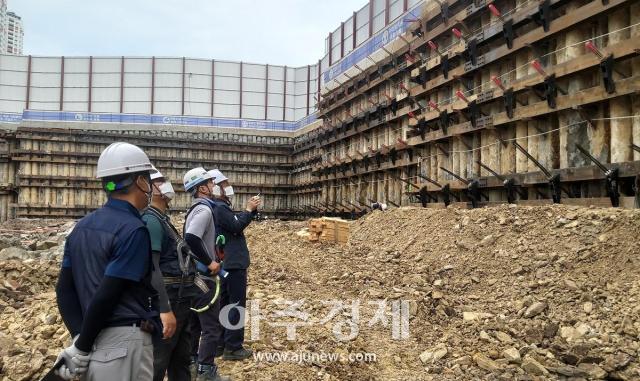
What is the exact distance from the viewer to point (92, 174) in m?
28.5

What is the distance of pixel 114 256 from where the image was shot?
2.52m

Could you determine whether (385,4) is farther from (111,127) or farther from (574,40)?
(111,127)

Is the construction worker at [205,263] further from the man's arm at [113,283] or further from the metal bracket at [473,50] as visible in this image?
the metal bracket at [473,50]

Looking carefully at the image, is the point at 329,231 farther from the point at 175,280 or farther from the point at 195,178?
the point at 175,280

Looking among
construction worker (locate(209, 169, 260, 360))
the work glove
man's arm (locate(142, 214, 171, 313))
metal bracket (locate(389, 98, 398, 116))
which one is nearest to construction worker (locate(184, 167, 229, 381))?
construction worker (locate(209, 169, 260, 360))

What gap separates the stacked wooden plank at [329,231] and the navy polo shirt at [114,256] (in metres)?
10.8

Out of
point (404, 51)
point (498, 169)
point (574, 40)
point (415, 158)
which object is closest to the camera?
point (574, 40)

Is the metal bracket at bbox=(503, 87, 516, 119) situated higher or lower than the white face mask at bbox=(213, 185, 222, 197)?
higher

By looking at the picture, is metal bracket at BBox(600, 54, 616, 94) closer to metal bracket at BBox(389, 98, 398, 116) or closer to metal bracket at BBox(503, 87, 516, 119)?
metal bracket at BBox(503, 87, 516, 119)

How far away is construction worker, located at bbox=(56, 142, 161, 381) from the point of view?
249cm

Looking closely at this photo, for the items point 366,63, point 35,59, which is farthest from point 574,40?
point 35,59

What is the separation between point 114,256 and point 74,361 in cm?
55

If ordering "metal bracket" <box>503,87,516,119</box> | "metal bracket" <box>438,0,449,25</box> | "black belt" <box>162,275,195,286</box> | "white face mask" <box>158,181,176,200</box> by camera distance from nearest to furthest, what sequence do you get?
"black belt" <box>162,275,195,286</box> < "white face mask" <box>158,181,176,200</box> < "metal bracket" <box>503,87,516,119</box> < "metal bracket" <box>438,0,449,25</box>

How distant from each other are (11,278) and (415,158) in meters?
11.5
